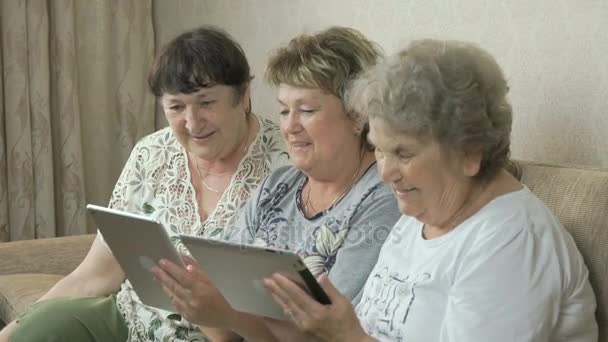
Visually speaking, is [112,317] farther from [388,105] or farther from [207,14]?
[207,14]

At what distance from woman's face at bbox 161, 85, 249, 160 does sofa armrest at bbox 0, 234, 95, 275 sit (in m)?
0.62

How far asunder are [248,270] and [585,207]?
1.86 ft

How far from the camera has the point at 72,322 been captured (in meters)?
2.15

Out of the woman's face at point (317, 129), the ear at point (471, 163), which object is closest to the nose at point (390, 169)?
the ear at point (471, 163)

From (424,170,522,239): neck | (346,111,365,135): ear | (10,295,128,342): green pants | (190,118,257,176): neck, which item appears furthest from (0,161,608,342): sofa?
(10,295,128,342): green pants

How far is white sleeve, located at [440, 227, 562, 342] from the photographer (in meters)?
1.29

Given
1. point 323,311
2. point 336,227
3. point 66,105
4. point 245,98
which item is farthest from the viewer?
point 66,105

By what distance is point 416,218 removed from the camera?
154 centimetres

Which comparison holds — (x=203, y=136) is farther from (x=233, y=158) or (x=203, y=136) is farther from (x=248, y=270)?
(x=248, y=270)

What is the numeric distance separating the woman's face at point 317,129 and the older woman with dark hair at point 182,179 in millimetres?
371

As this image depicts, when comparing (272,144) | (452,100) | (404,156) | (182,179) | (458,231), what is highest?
(452,100)

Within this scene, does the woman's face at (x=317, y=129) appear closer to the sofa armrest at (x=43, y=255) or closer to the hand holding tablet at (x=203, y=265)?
the hand holding tablet at (x=203, y=265)

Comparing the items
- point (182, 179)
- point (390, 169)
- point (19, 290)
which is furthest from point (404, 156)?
point (19, 290)

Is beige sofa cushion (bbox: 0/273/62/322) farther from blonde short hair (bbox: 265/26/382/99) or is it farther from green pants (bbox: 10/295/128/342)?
blonde short hair (bbox: 265/26/382/99)
